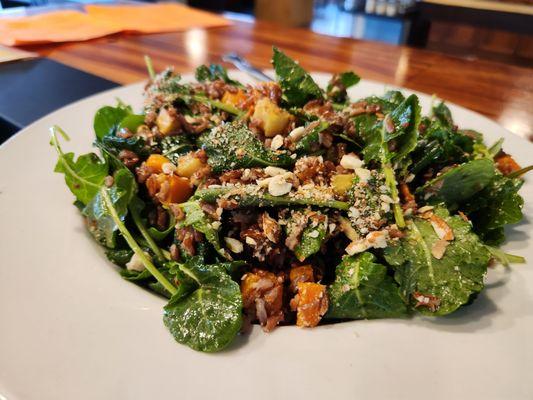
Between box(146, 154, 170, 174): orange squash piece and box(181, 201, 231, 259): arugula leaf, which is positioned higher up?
box(146, 154, 170, 174): orange squash piece

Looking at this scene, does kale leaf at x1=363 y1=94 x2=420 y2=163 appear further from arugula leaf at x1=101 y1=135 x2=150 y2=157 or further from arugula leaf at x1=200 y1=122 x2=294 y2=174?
arugula leaf at x1=101 y1=135 x2=150 y2=157

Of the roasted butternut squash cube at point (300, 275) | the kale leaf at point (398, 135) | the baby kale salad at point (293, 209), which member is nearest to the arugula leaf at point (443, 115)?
the baby kale salad at point (293, 209)

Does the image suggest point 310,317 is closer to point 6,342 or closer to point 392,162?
point 392,162

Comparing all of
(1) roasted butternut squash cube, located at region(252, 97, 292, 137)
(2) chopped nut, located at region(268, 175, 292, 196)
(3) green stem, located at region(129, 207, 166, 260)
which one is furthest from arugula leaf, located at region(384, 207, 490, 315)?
(3) green stem, located at region(129, 207, 166, 260)

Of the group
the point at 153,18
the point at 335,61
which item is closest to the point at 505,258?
the point at 335,61

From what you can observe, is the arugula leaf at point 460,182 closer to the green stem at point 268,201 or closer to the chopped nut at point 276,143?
the green stem at point 268,201
